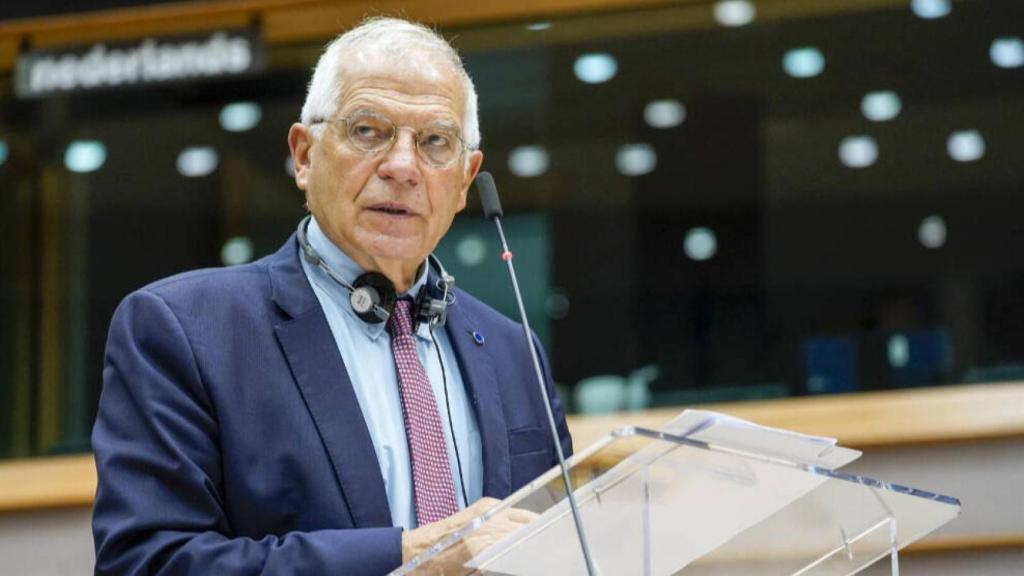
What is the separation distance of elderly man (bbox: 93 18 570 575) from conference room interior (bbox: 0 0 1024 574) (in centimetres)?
205

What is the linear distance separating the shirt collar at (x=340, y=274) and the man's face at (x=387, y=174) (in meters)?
0.01

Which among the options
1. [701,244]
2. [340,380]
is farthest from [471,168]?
[701,244]

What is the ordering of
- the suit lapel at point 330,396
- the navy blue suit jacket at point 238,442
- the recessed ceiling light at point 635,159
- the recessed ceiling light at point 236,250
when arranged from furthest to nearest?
the recessed ceiling light at point 236,250, the recessed ceiling light at point 635,159, the suit lapel at point 330,396, the navy blue suit jacket at point 238,442

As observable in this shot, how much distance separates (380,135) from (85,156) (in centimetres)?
311

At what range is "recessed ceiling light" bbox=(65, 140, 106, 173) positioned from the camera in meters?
5.22

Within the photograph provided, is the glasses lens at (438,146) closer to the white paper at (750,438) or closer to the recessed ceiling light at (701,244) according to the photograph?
the white paper at (750,438)

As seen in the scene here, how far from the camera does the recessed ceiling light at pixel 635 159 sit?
482 cm

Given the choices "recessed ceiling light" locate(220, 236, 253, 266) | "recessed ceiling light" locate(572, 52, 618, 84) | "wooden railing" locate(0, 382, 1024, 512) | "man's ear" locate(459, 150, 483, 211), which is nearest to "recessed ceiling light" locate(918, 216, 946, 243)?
"wooden railing" locate(0, 382, 1024, 512)

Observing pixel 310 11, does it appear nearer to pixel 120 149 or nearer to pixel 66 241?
pixel 120 149

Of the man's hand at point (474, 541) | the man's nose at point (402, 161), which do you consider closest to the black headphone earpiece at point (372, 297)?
the man's nose at point (402, 161)

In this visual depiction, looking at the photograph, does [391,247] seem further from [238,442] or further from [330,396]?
[238,442]

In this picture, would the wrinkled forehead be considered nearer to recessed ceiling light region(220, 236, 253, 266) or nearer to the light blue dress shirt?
the light blue dress shirt

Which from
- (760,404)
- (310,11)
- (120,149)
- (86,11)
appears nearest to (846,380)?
(760,404)

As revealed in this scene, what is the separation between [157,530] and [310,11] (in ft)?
11.4
